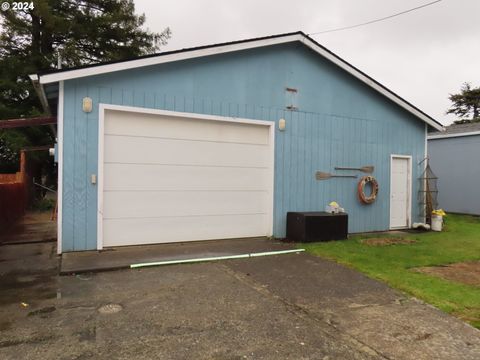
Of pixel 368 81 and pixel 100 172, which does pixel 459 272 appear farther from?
pixel 100 172

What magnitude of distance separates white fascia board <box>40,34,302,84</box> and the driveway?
3.13 metres

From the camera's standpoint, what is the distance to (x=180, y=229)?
730 cm

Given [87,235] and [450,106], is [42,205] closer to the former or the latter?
[87,235]

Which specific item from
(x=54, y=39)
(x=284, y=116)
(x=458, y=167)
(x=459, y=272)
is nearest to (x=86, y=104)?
(x=284, y=116)

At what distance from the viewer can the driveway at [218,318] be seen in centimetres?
304

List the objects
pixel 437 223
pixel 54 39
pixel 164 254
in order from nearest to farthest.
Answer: pixel 164 254, pixel 437 223, pixel 54 39

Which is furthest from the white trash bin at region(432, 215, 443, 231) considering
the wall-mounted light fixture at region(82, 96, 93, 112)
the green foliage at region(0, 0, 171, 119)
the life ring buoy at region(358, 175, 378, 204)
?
the green foliage at region(0, 0, 171, 119)

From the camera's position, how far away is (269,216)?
26.7 ft

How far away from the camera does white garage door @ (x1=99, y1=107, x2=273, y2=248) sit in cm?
672

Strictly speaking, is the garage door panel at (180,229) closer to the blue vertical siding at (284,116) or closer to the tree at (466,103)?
the blue vertical siding at (284,116)

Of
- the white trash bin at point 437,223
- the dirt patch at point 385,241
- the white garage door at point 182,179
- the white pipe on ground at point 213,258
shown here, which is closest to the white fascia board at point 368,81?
the white garage door at point 182,179

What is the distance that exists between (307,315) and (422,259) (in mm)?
3604

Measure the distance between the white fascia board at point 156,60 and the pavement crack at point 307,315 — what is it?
398 centimetres
